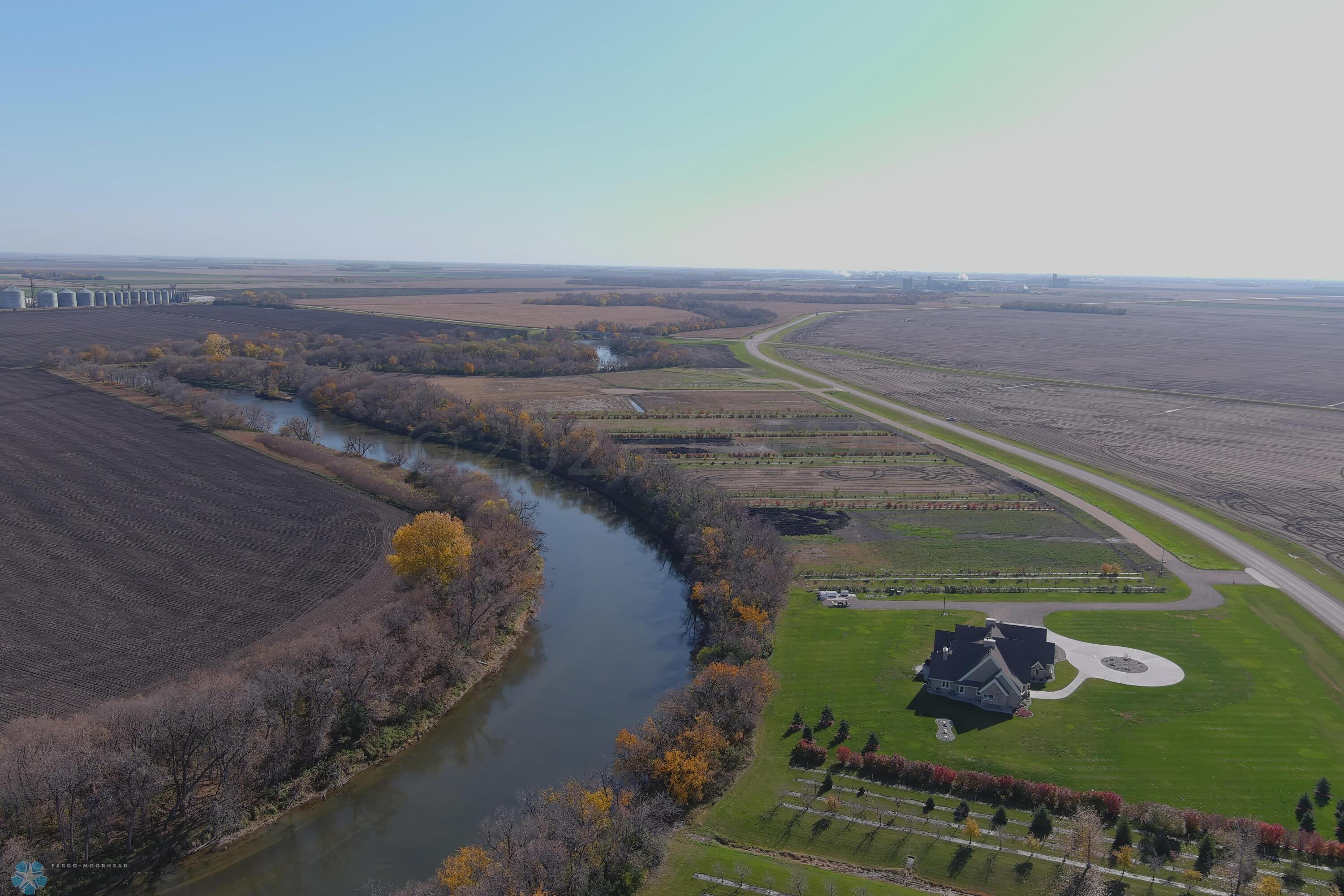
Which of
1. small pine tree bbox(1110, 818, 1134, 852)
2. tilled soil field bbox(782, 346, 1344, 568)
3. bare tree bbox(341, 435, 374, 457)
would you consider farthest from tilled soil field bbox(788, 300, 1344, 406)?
small pine tree bbox(1110, 818, 1134, 852)

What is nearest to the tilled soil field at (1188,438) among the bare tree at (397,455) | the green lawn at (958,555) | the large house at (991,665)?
the green lawn at (958,555)

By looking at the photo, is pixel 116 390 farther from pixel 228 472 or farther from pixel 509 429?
pixel 509 429

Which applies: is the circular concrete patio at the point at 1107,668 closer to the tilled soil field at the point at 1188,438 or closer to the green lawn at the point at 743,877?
the green lawn at the point at 743,877

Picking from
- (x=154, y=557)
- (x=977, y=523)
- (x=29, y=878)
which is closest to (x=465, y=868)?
(x=29, y=878)

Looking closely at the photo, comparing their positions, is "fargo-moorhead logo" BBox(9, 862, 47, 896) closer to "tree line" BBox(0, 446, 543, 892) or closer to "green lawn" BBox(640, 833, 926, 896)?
"tree line" BBox(0, 446, 543, 892)

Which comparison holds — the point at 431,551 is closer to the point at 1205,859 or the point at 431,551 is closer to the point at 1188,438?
the point at 1205,859

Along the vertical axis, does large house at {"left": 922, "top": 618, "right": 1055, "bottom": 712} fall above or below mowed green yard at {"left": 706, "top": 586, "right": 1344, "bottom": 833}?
above

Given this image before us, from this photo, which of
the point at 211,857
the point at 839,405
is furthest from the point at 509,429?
the point at 211,857
